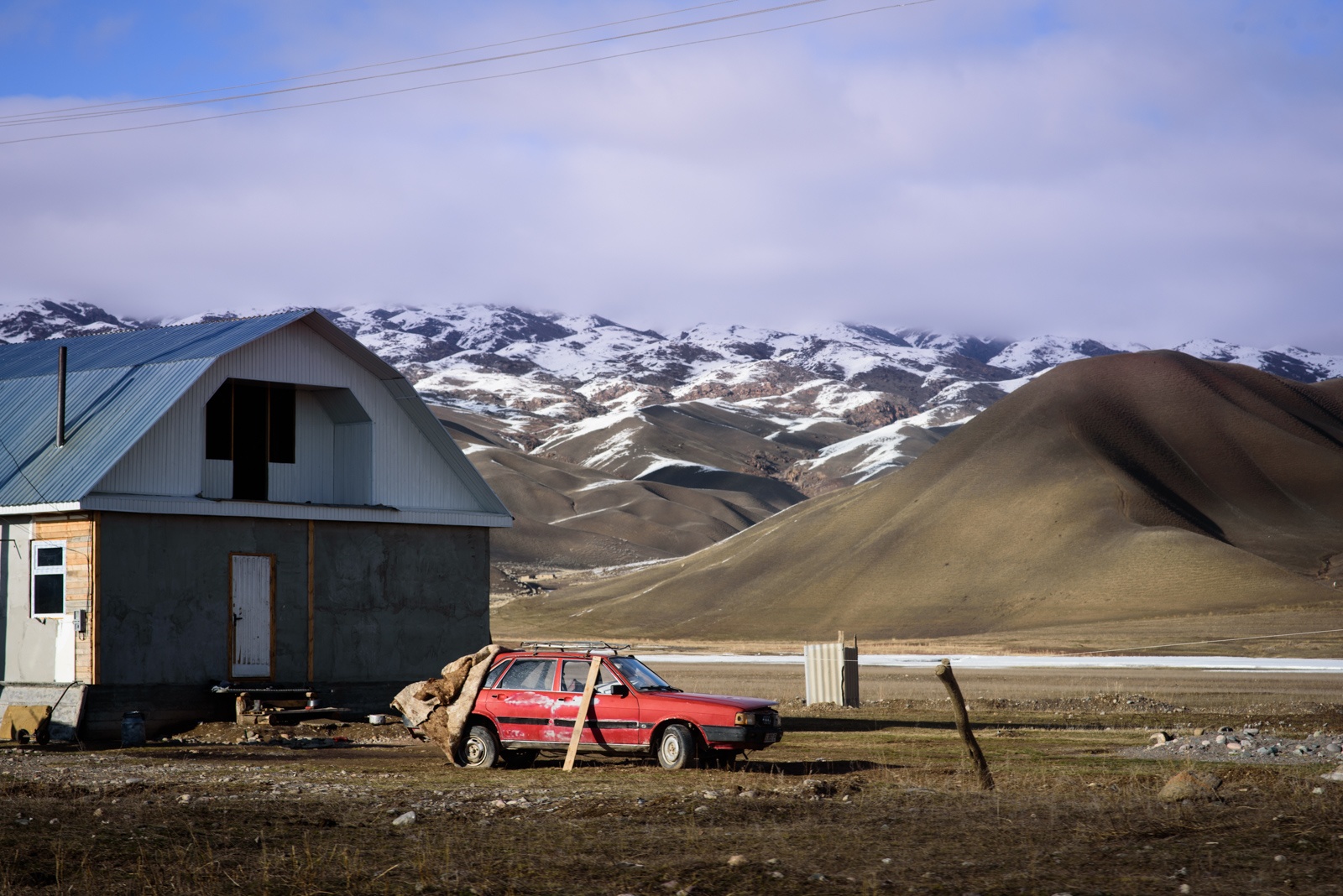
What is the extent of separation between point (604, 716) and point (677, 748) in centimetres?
122

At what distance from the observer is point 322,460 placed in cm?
3102

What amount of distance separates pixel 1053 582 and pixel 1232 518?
2054 centimetres

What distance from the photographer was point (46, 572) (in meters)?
26.8

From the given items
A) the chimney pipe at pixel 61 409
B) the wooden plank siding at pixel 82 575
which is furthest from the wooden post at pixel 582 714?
the chimney pipe at pixel 61 409

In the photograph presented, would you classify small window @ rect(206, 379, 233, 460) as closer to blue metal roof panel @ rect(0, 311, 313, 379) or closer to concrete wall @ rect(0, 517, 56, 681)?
blue metal roof panel @ rect(0, 311, 313, 379)

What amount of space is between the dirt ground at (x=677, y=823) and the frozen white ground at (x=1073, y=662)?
97.3ft

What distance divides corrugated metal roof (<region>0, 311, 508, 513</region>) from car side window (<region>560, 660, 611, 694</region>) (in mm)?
10329

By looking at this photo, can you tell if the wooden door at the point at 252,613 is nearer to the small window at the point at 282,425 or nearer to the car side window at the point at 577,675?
the small window at the point at 282,425

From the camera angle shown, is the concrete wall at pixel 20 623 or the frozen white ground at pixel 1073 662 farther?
the frozen white ground at pixel 1073 662

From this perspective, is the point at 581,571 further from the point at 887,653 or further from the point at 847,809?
the point at 847,809

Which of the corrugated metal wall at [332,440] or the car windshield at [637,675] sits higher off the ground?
the corrugated metal wall at [332,440]

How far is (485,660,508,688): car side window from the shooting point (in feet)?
68.6

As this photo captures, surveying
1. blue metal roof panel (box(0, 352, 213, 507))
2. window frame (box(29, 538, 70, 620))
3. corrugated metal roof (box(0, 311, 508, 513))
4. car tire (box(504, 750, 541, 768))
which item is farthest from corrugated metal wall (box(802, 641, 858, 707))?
window frame (box(29, 538, 70, 620))

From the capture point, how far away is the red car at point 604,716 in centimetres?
1941
